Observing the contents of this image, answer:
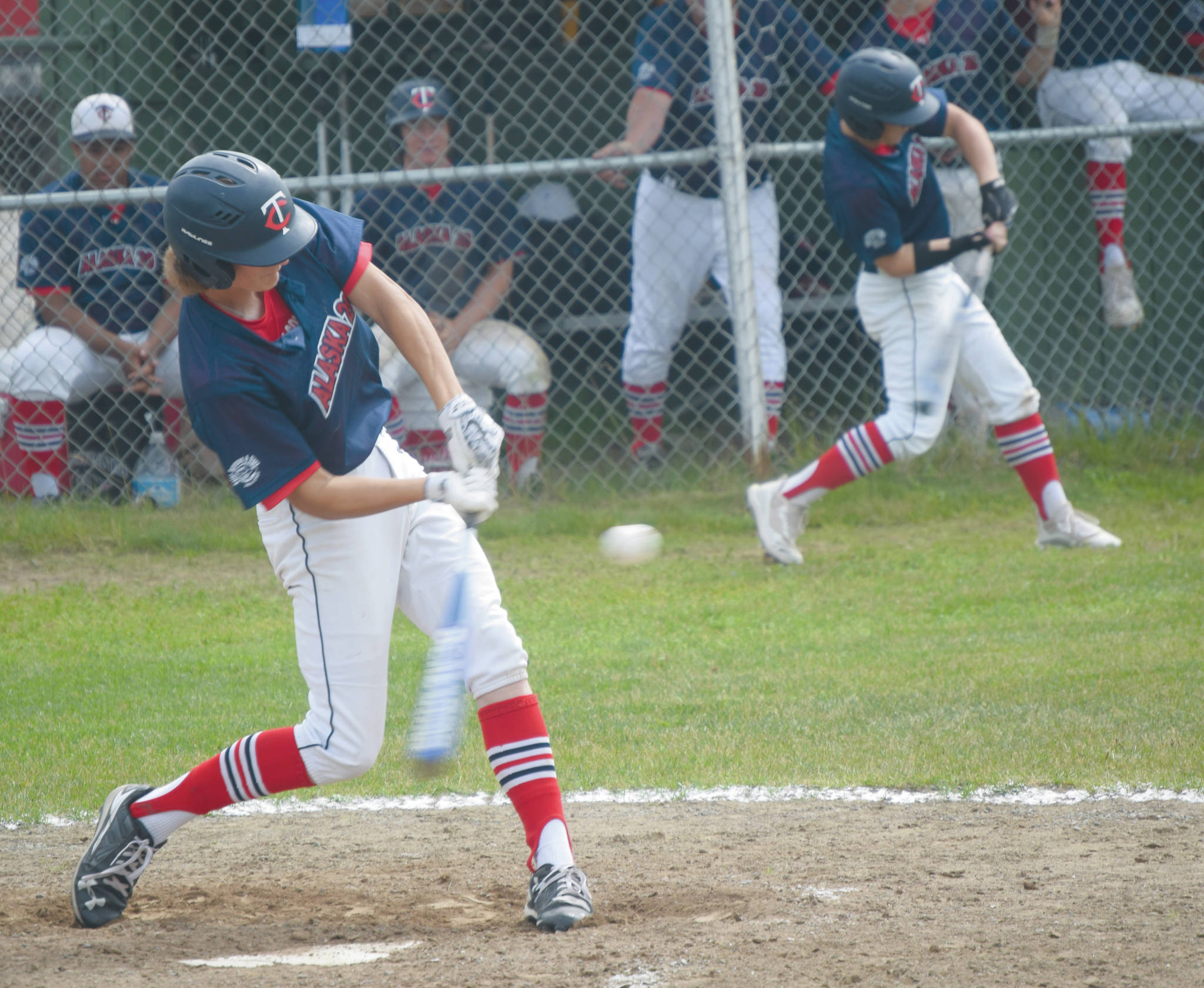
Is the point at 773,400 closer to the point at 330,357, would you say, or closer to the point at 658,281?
the point at 658,281

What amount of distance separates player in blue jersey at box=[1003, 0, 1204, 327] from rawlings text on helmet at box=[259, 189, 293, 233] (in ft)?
17.3

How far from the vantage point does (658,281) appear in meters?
6.64

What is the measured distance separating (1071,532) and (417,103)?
3479 millimetres

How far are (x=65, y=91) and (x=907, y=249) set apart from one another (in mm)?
4486

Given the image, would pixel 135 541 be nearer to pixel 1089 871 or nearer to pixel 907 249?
pixel 907 249

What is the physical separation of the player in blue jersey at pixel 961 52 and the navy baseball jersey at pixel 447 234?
1.95 metres

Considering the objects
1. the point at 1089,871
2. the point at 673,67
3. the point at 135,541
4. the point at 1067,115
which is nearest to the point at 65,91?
the point at 135,541

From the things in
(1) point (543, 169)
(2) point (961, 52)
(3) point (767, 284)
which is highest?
(2) point (961, 52)

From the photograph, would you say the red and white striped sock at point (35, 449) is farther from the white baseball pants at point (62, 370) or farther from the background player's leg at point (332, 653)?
the background player's leg at point (332, 653)

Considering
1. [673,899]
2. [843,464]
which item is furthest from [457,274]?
[673,899]

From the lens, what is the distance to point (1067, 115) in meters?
6.89

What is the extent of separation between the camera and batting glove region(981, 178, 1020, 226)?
529 cm

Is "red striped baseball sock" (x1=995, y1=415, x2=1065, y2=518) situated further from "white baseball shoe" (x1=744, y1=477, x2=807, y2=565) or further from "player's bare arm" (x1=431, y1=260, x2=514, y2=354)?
"player's bare arm" (x1=431, y1=260, x2=514, y2=354)

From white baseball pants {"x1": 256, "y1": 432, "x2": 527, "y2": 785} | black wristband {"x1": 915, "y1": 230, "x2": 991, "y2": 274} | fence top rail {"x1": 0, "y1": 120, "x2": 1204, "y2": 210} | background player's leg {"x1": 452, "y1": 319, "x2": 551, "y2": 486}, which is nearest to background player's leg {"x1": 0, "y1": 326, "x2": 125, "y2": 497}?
fence top rail {"x1": 0, "y1": 120, "x2": 1204, "y2": 210}
